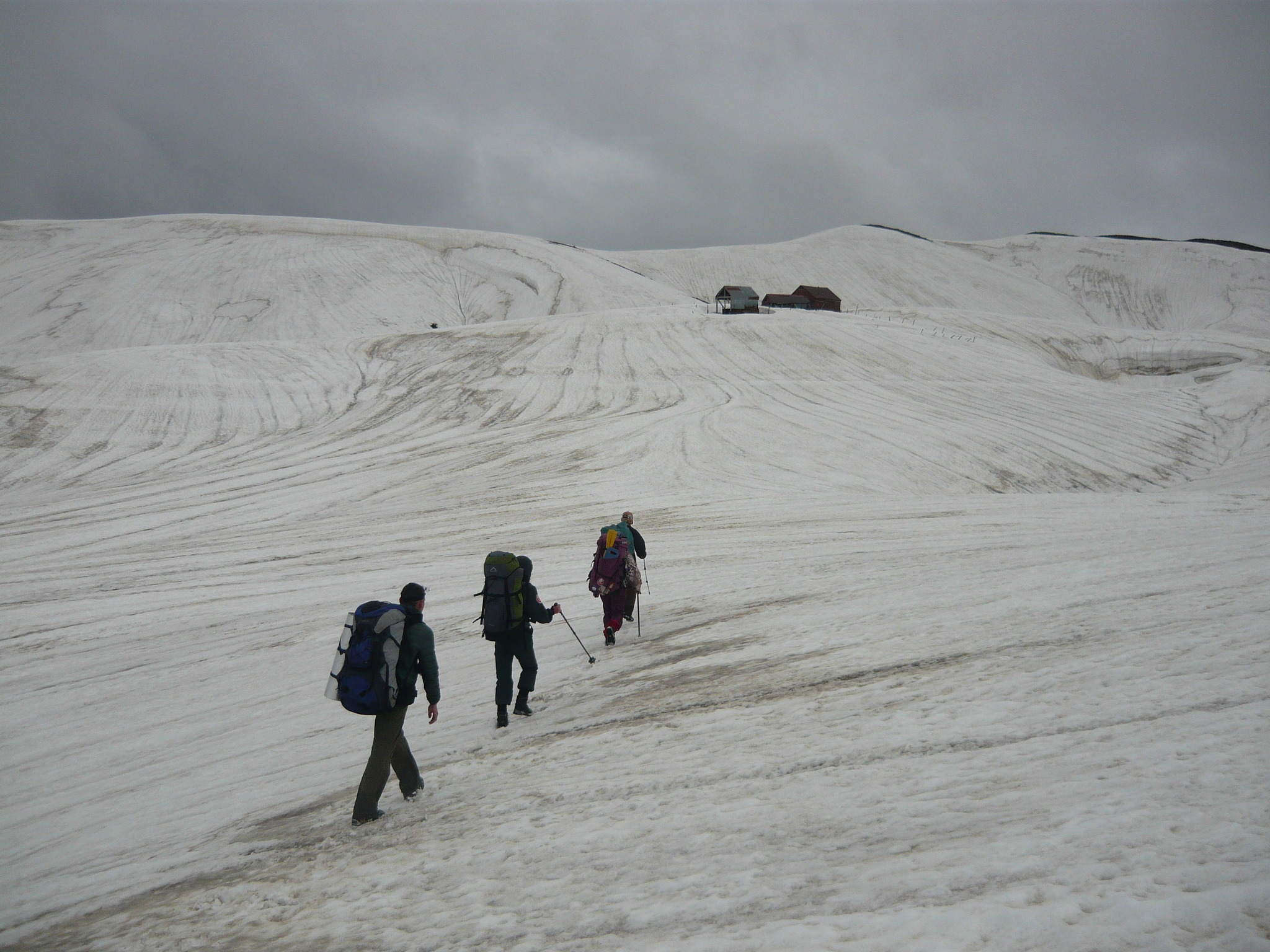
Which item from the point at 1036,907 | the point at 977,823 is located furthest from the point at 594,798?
the point at 1036,907

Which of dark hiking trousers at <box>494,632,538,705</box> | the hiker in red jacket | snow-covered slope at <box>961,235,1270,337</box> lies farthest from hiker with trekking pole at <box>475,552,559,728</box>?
snow-covered slope at <box>961,235,1270,337</box>

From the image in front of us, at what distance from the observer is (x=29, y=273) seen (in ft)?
235

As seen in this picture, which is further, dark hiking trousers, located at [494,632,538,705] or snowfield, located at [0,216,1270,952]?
dark hiking trousers, located at [494,632,538,705]

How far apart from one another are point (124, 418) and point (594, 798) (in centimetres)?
3011

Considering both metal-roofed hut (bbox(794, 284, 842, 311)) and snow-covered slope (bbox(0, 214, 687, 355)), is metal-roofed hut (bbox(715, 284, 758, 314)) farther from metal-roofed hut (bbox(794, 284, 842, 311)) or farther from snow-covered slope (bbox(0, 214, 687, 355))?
metal-roofed hut (bbox(794, 284, 842, 311))

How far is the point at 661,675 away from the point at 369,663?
12.7 ft

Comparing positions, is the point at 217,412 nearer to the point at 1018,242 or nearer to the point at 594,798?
the point at 594,798

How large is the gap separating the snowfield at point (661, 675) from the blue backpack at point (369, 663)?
1.19 m

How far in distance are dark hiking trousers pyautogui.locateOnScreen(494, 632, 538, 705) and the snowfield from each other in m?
0.44

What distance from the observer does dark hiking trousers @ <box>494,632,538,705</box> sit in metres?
7.57

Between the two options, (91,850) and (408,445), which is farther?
(408,445)

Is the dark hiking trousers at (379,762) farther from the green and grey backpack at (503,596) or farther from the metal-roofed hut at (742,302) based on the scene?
the metal-roofed hut at (742,302)

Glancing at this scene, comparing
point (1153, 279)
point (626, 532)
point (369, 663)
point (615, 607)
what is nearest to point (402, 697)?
point (369, 663)

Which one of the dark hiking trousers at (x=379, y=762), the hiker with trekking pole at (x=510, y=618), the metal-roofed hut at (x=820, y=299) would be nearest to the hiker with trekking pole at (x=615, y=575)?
the hiker with trekking pole at (x=510, y=618)
